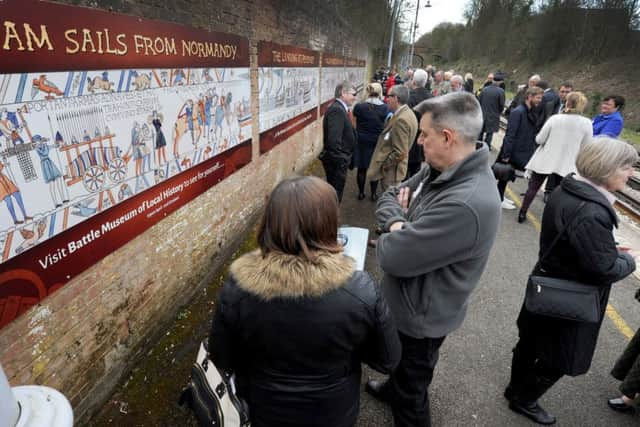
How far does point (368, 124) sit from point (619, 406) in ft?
15.3

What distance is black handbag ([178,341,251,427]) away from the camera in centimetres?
152

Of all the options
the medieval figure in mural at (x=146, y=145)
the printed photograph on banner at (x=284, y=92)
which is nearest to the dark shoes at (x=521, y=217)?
the printed photograph on banner at (x=284, y=92)

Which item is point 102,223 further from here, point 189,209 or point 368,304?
point 368,304

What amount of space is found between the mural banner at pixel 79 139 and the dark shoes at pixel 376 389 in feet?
6.97

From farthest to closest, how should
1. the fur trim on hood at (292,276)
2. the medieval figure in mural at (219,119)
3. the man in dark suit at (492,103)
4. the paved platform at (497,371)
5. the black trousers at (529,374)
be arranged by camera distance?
the man in dark suit at (492,103) < the medieval figure in mural at (219,119) < the paved platform at (497,371) < the black trousers at (529,374) < the fur trim on hood at (292,276)

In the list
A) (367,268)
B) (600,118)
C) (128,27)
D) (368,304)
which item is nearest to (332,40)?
(600,118)

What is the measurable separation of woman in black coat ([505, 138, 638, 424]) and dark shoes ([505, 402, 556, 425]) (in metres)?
0.23

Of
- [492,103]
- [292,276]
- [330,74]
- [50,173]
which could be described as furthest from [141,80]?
[492,103]

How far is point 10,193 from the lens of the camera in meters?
1.69

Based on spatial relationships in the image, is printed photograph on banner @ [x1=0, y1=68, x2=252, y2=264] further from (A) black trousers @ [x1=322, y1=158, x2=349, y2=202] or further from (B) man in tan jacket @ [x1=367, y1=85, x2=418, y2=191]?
(B) man in tan jacket @ [x1=367, y1=85, x2=418, y2=191]

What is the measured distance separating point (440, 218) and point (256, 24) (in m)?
3.79

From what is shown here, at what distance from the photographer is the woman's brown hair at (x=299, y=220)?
132cm

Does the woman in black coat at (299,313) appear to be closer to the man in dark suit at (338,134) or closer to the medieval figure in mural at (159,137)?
the medieval figure in mural at (159,137)

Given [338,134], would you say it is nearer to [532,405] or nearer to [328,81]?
[532,405]
